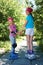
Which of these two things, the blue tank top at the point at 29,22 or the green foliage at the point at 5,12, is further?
the green foliage at the point at 5,12

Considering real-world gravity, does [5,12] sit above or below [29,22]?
above

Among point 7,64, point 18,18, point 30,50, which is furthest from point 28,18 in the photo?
point 18,18

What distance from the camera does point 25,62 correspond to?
8445 millimetres

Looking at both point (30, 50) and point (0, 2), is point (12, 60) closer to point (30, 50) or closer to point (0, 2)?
point (30, 50)

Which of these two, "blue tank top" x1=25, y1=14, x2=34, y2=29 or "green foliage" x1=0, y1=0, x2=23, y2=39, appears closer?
"blue tank top" x1=25, y1=14, x2=34, y2=29

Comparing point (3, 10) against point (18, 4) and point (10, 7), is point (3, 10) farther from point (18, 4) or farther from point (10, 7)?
point (18, 4)

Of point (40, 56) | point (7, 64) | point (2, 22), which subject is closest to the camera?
point (7, 64)

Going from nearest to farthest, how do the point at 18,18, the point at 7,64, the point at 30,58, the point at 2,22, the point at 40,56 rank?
the point at 7,64 < the point at 30,58 < the point at 40,56 < the point at 2,22 < the point at 18,18

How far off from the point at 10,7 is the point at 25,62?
9.04 metres

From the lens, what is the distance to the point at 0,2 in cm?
1664

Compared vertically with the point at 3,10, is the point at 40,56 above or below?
below

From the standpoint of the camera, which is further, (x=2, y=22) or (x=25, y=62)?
(x=2, y=22)

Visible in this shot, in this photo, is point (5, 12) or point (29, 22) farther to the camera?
point (5, 12)

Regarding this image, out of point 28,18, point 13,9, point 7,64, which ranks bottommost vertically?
point 7,64
